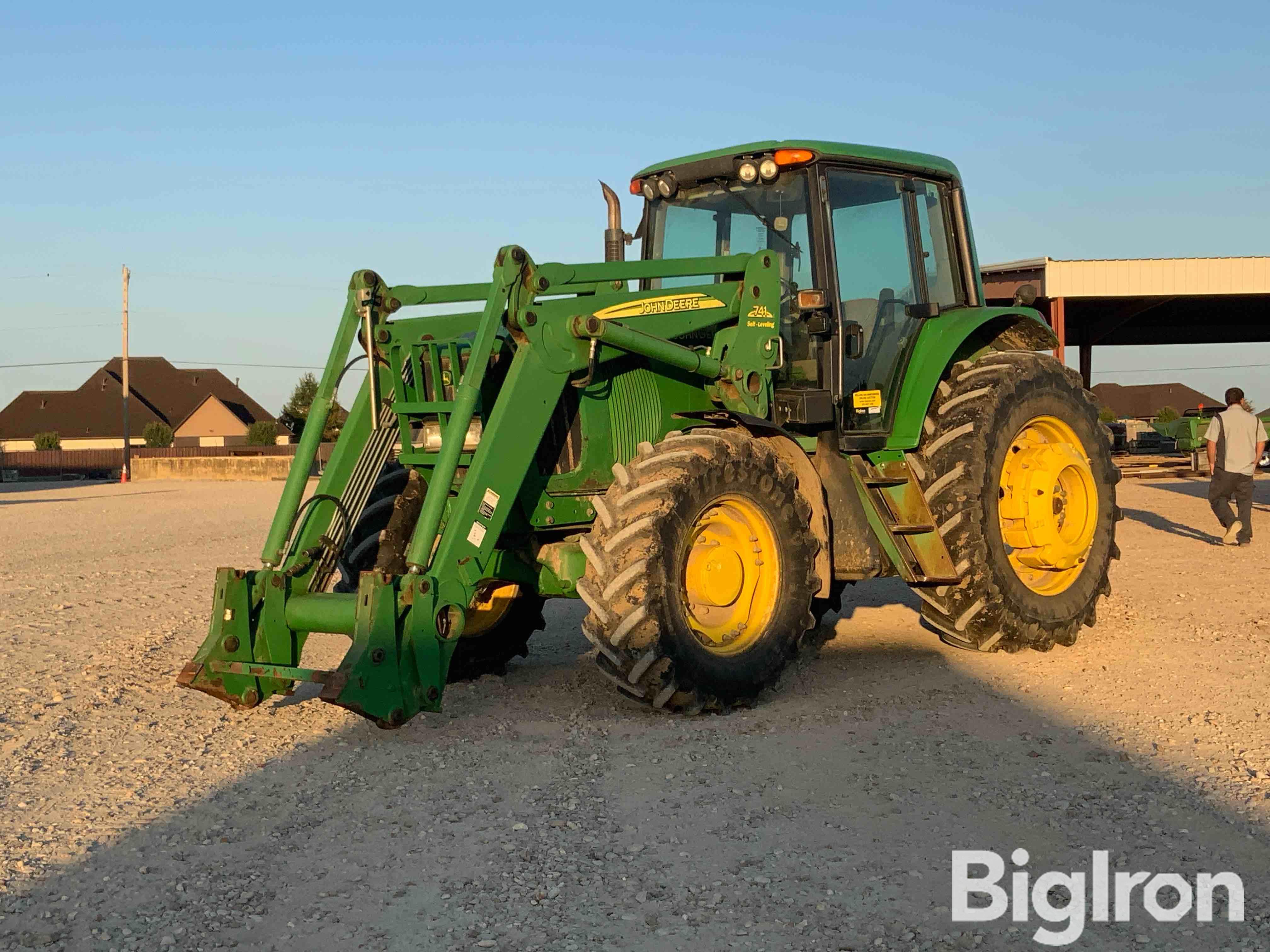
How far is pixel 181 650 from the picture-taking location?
856 cm

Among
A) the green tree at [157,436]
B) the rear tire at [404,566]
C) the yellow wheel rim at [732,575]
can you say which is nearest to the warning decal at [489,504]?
the rear tire at [404,566]

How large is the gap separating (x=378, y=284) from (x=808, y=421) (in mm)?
2490

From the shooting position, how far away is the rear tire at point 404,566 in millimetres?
6891

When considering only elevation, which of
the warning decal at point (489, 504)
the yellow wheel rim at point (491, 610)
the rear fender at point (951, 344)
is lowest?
the yellow wheel rim at point (491, 610)

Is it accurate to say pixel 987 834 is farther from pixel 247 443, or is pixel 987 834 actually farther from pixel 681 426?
pixel 247 443

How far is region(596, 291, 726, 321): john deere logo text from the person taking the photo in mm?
6609

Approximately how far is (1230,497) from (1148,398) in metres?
84.3

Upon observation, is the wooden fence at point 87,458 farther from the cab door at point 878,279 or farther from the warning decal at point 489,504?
the warning decal at point 489,504

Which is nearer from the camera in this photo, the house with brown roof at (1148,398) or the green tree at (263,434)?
the green tree at (263,434)

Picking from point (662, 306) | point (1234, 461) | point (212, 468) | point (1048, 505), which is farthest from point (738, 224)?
point (212, 468)

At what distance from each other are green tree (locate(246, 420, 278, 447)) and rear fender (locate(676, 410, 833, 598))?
61.9 meters

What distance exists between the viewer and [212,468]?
45.9 meters

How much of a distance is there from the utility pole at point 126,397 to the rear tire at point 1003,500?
142 ft

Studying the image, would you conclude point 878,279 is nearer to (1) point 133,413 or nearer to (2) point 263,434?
(2) point 263,434
